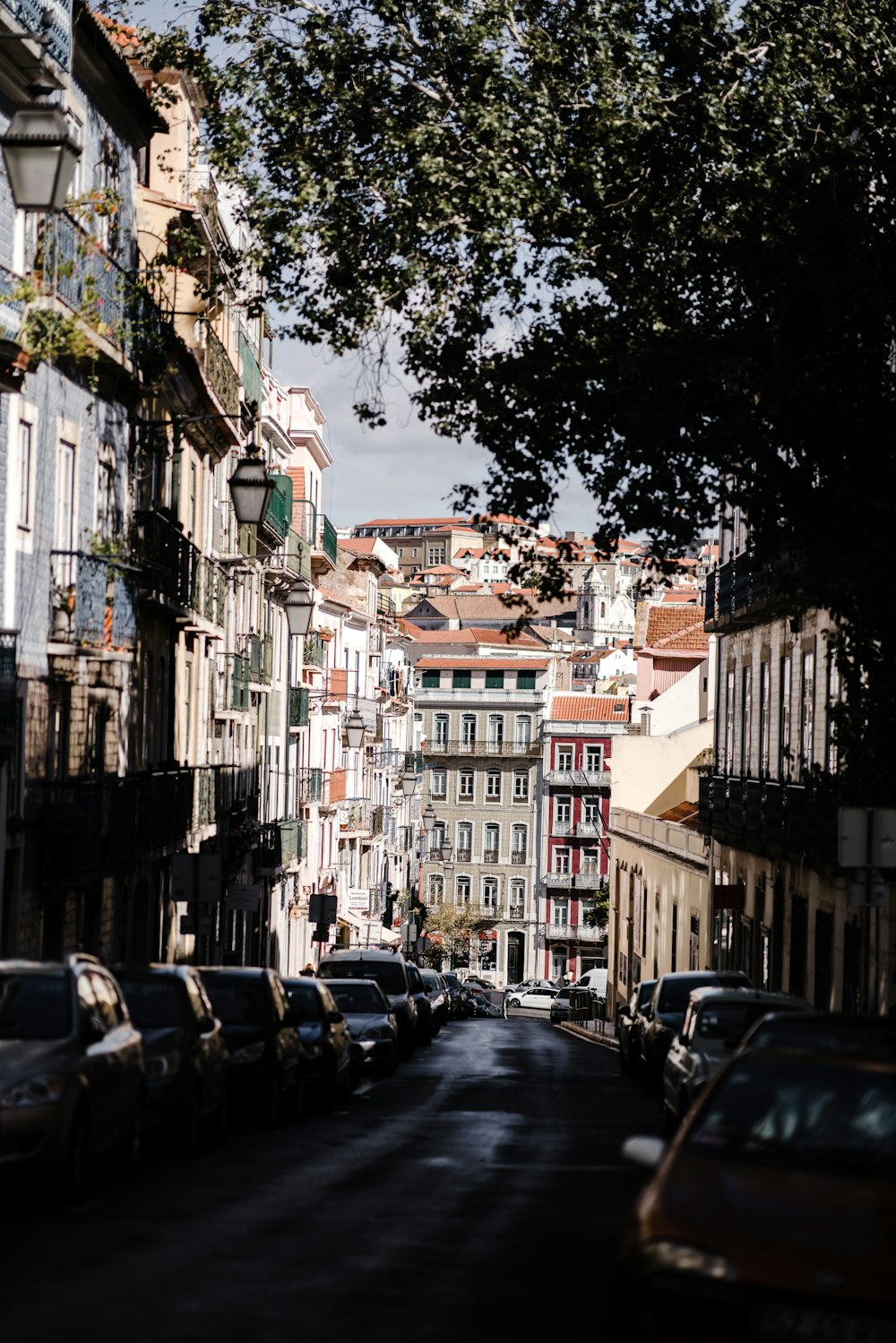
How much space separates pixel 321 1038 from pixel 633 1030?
424 inches

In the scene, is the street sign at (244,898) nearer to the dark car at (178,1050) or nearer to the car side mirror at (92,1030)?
the dark car at (178,1050)

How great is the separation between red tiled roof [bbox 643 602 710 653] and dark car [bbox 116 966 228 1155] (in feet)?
186

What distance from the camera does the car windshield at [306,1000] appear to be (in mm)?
22469

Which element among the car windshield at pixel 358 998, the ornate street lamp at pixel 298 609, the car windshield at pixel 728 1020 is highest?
the ornate street lamp at pixel 298 609

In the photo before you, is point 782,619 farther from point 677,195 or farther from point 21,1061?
point 21,1061

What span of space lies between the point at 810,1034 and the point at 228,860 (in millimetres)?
31630

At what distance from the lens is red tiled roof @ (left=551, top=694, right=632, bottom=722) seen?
366ft

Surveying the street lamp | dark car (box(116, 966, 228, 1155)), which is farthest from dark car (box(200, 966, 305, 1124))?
the street lamp

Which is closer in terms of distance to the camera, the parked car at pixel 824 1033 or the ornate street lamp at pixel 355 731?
the parked car at pixel 824 1033

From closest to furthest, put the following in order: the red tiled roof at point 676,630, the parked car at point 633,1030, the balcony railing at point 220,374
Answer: the parked car at point 633,1030 < the balcony railing at point 220,374 < the red tiled roof at point 676,630

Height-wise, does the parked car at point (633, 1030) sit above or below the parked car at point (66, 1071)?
below

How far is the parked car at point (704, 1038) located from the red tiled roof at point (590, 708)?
8899 centimetres

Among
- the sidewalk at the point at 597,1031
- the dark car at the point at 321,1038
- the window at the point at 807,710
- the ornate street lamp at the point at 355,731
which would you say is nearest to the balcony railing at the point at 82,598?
the dark car at the point at 321,1038

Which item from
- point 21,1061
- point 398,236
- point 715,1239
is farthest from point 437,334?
point 715,1239
